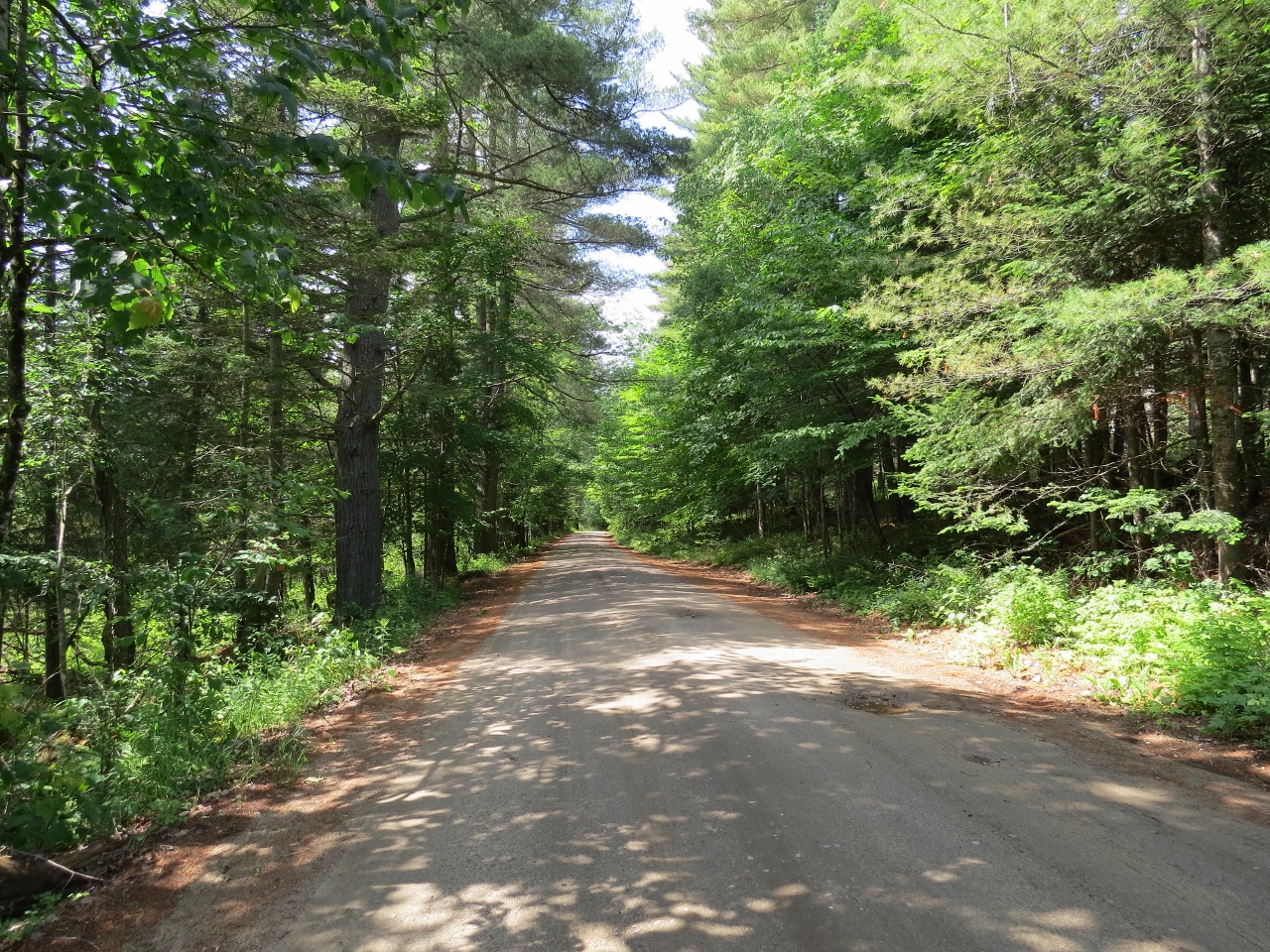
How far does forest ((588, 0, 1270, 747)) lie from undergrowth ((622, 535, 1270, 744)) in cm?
3

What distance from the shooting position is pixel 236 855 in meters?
3.51

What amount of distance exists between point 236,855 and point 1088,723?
5.83m

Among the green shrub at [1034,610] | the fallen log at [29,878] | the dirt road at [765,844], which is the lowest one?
the dirt road at [765,844]

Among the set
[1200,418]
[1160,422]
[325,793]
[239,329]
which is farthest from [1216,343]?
[239,329]

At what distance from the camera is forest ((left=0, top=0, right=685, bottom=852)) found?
2.88m

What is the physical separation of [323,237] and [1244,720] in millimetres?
8886

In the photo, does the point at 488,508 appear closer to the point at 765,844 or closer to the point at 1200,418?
the point at 1200,418

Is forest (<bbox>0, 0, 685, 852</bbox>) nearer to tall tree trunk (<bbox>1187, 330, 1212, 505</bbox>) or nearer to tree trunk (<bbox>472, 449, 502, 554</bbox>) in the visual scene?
tree trunk (<bbox>472, 449, 502, 554</bbox>)

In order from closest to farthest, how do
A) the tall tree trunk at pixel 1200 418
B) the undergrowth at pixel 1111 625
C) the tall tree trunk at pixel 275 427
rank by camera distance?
the undergrowth at pixel 1111 625 < the tall tree trunk at pixel 1200 418 < the tall tree trunk at pixel 275 427

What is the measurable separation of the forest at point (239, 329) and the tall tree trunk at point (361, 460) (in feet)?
0.17

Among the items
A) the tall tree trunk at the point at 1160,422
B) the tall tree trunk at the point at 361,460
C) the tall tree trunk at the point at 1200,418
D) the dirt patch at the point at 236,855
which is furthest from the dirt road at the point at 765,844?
the tall tree trunk at the point at 361,460

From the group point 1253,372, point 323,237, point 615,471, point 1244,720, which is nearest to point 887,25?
point 1253,372

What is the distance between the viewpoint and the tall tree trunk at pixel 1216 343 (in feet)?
20.2

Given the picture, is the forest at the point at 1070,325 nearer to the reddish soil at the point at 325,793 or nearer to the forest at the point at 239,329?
the reddish soil at the point at 325,793
